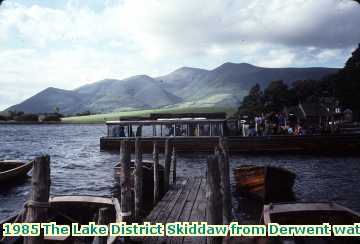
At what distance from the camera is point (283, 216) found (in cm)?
1095

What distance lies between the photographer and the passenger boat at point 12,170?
2503 cm

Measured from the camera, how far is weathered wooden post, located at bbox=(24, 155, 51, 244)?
6828 millimetres

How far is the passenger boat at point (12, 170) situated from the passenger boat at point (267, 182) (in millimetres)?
16975

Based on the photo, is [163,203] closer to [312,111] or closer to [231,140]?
[231,140]

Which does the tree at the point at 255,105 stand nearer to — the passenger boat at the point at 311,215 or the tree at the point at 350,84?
the tree at the point at 350,84

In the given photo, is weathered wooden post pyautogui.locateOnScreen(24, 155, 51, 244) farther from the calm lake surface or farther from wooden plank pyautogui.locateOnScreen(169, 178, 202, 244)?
the calm lake surface

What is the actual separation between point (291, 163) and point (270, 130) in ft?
27.7

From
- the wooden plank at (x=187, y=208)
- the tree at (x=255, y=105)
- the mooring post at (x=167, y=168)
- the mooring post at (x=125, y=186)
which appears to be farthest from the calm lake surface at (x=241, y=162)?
the tree at (x=255, y=105)

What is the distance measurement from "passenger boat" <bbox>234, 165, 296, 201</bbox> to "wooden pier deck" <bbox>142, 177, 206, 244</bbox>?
3.70 meters

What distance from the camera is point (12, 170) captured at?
1000 inches

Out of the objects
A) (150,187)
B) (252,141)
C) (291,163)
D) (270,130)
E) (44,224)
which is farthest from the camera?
(270,130)

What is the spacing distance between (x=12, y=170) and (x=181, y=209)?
17343 mm

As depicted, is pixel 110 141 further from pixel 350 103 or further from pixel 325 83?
pixel 325 83

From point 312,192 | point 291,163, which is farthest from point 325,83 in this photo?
point 312,192
